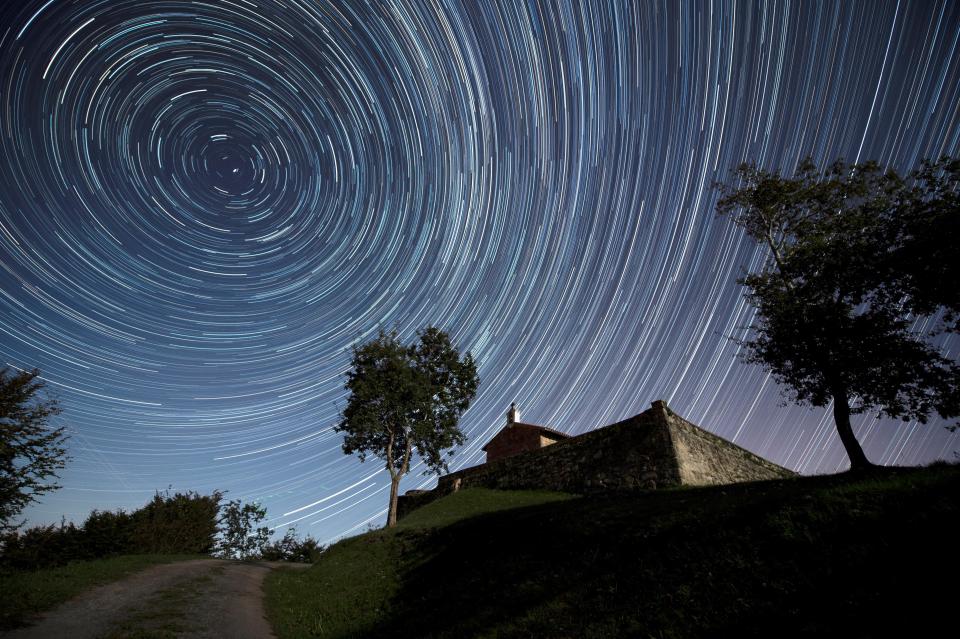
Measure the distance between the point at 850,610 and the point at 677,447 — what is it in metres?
16.0

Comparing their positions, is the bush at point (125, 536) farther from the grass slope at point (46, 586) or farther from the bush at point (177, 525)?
the grass slope at point (46, 586)

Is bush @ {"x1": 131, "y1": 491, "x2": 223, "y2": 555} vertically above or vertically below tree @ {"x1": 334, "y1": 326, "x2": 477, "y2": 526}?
below

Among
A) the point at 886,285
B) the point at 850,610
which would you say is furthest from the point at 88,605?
the point at 886,285

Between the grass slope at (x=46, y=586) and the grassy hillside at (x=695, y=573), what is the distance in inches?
242

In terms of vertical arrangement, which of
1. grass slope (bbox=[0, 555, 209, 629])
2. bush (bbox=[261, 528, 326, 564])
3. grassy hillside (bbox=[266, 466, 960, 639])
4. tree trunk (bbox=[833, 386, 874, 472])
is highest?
tree trunk (bbox=[833, 386, 874, 472])

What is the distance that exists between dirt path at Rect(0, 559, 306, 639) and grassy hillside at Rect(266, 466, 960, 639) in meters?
1.38

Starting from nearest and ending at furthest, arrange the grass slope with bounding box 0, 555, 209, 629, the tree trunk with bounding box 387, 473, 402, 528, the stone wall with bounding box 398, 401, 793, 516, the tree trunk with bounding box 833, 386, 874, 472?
1. the grass slope with bounding box 0, 555, 209, 629
2. the tree trunk with bounding box 833, 386, 874, 472
3. the stone wall with bounding box 398, 401, 793, 516
4. the tree trunk with bounding box 387, 473, 402, 528

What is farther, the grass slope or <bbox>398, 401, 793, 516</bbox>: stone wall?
<bbox>398, 401, 793, 516</bbox>: stone wall

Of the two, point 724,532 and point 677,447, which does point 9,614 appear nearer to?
point 724,532

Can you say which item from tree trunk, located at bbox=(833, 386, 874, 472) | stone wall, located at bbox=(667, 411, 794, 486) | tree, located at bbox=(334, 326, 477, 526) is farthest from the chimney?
tree trunk, located at bbox=(833, 386, 874, 472)

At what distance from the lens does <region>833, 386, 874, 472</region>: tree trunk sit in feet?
47.8

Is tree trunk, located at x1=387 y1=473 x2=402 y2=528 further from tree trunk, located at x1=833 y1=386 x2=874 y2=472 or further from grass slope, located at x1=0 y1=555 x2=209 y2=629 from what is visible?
tree trunk, located at x1=833 y1=386 x2=874 y2=472

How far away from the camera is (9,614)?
9422 millimetres

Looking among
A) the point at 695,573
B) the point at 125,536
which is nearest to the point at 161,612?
the point at 695,573
